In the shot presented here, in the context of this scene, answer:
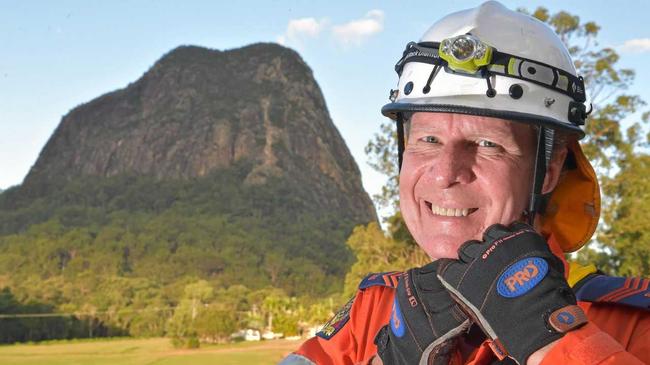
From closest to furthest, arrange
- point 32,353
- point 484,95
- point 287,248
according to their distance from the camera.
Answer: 1. point 484,95
2. point 32,353
3. point 287,248

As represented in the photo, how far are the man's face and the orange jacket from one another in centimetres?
21

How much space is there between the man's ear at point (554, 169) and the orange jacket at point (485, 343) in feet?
0.79

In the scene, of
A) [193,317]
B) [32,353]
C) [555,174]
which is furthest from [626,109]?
[193,317]

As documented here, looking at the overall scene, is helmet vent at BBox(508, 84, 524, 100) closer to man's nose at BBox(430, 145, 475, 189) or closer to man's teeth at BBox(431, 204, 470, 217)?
man's nose at BBox(430, 145, 475, 189)

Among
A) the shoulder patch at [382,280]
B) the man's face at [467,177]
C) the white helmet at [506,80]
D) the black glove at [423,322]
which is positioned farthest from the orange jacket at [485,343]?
the white helmet at [506,80]

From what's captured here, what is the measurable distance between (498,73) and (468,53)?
111 millimetres

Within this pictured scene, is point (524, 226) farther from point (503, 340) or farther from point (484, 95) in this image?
point (484, 95)

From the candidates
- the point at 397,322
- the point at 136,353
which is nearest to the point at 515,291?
the point at 397,322

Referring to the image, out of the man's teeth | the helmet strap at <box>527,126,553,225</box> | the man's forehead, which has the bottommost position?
the man's teeth

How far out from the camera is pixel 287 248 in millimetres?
163625

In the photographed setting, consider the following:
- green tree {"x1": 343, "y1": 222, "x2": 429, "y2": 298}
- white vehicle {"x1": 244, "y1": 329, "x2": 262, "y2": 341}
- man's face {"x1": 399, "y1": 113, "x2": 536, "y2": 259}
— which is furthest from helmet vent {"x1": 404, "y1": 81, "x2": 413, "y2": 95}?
white vehicle {"x1": 244, "y1": 329, "x2": 262, "y2": 341}

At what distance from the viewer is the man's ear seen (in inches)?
87.7

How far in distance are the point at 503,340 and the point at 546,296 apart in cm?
13

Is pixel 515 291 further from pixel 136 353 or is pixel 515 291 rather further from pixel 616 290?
pixel 136 353
